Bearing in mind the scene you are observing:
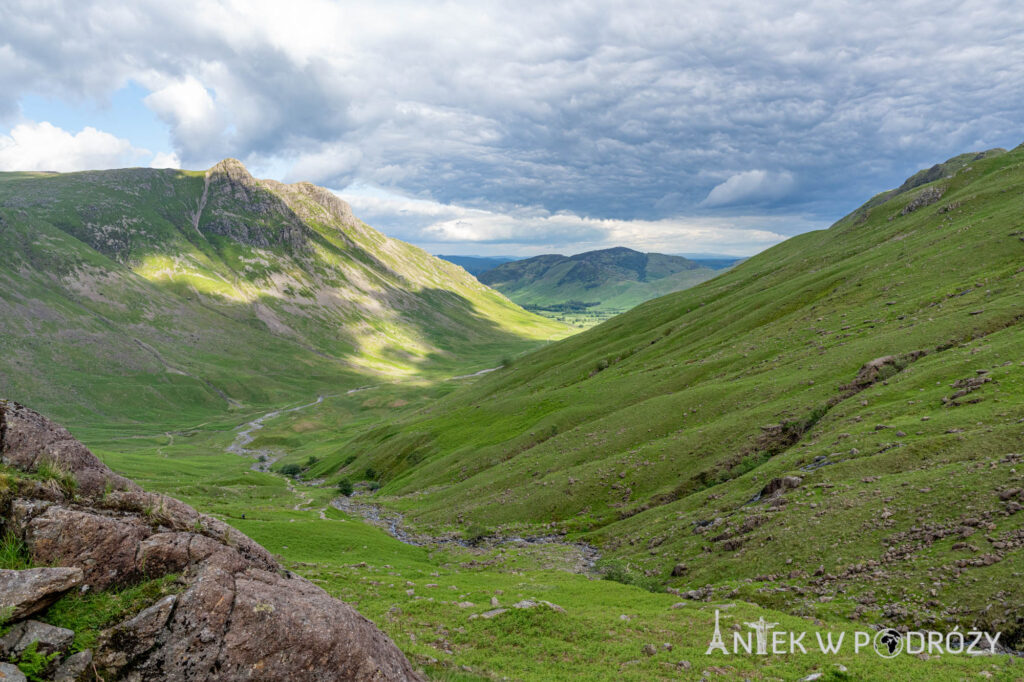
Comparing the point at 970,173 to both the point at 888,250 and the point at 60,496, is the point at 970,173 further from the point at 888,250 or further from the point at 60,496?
the point at 60,496

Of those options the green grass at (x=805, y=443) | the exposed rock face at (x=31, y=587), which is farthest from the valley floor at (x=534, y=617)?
the exposed rock face at (x=31, y=587)

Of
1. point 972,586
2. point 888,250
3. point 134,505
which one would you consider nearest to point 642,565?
point 972,586

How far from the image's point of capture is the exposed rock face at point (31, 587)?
35.0ft

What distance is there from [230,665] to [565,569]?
3717 cm

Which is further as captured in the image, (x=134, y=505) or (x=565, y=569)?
(x=565, y=569)

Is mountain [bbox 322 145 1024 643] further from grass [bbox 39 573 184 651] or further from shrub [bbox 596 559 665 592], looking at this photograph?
grass [bbox 39 573 184 651]

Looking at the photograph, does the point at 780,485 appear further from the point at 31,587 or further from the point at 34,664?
the point at 31,587

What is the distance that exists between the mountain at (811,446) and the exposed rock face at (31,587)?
3269 centimetres

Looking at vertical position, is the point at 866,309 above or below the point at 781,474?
above

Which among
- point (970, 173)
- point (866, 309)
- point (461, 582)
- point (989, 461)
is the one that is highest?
point (970, 173)

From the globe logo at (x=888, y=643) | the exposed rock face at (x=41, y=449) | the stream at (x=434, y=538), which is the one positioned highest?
the exposed rock face at (x=41, y=449)

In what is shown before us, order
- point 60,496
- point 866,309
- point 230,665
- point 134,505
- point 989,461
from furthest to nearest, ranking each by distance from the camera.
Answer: point 866,309
point 989,461
point 134,505
point 60,496
point 230,665

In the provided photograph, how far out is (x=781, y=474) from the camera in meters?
44.2

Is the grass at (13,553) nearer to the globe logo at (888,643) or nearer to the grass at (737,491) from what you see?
the grass at (737,491)
